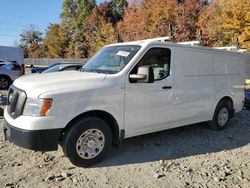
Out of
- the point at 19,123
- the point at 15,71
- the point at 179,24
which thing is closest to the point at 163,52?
the point at 19,123

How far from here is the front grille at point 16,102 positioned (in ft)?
13.5

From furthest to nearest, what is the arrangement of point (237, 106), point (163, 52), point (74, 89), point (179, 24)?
1. point (179, 24)
2. point (237, 106)
3. point (163, 52)
4. point (74, 89)

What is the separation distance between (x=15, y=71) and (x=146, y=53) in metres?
10.5

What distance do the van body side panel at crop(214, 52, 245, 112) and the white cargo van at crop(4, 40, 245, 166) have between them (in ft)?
0.58

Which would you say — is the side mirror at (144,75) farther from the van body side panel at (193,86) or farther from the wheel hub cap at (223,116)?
the wheel hub cap at (223,116)

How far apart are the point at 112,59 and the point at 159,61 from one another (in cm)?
86

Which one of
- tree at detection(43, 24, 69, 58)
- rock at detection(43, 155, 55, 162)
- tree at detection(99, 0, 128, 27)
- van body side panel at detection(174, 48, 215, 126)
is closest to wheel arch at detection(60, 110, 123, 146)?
rock at detection(43, 155, 55, 162)

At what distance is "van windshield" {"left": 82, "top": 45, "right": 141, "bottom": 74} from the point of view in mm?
4875

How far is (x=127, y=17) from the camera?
39656 millimetres

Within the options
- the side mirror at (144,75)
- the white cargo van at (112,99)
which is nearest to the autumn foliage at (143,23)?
the white cargo van at (112,99)

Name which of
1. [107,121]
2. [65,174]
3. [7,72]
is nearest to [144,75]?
[107,121]

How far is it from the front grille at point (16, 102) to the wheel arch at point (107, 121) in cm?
70

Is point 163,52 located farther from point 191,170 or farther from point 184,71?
point 191,170

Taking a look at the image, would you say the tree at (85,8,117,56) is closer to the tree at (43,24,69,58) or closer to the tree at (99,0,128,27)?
the tree at (99,0,128,27)
